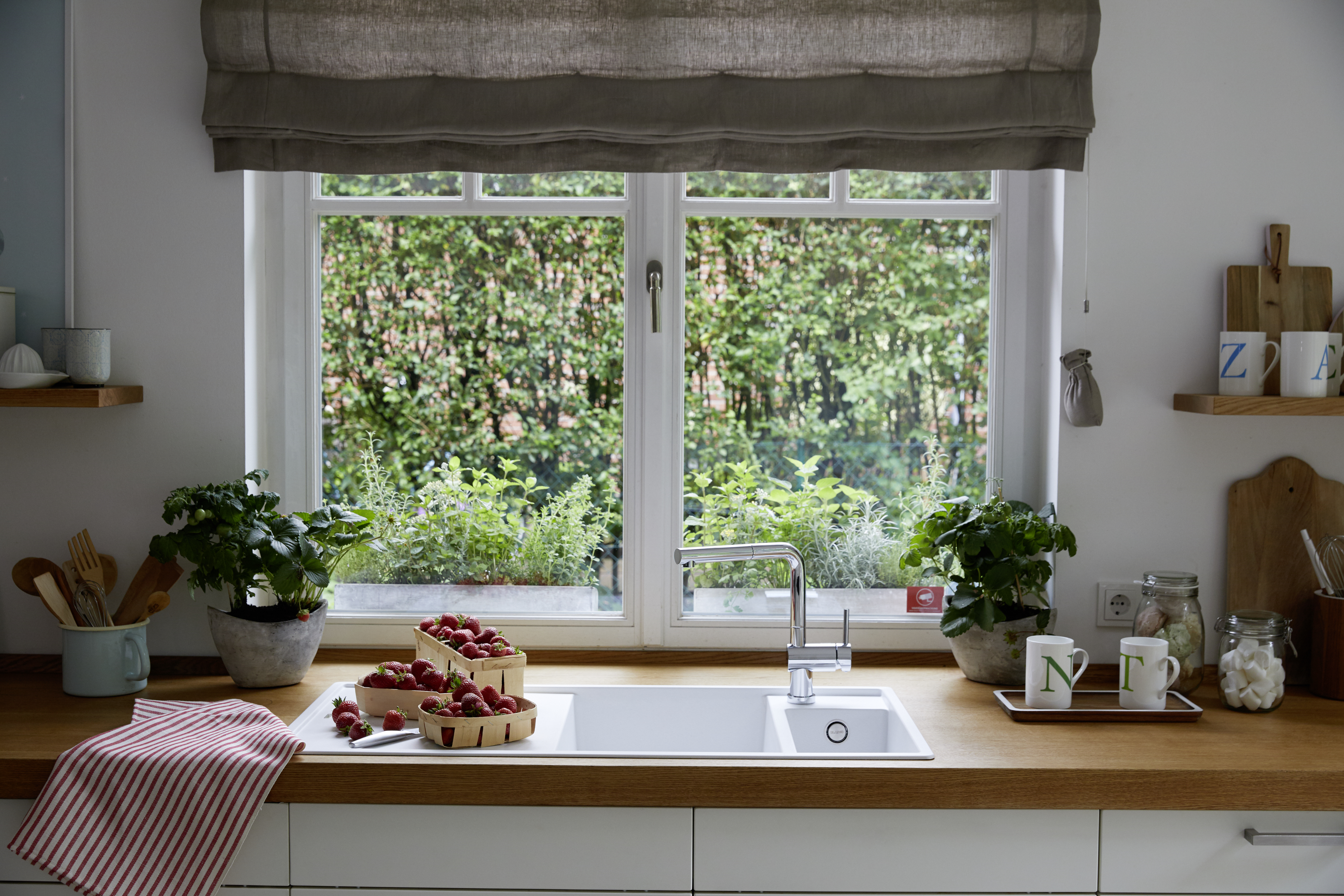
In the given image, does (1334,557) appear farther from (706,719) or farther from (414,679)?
(414,679)

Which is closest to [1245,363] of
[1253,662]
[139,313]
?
[1253,662]

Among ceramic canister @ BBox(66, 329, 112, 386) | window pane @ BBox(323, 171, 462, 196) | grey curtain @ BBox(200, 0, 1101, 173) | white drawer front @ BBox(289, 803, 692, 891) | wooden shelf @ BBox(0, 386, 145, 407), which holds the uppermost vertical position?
grey curtain @ BBox(200, 0, 1101, 173)

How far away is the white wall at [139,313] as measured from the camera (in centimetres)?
191

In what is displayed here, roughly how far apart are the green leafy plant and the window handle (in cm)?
68

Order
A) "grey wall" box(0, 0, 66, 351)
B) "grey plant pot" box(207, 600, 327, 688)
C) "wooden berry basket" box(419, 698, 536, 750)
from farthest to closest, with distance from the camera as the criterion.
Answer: "grey wall" box(0, 0, 66, 351)
"grey plant pot" box(207, 600, 327, 688)
"wooden berry basket" box(419, 698, 536, 750)

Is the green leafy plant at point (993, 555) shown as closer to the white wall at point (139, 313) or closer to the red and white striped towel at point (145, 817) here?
the red and white striped towel at point (145, 817)

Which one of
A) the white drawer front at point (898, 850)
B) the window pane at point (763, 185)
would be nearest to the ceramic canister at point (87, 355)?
the window pane at point (763, 185)

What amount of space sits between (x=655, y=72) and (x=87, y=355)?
1.17 metres

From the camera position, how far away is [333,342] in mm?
2078

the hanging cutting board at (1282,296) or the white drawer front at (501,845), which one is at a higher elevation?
the hanging cutting board at (1282,296)

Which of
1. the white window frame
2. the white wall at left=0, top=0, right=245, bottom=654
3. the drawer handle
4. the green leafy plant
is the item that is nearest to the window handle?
the white window frame

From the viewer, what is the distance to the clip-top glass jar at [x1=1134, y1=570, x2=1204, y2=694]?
5.84ft

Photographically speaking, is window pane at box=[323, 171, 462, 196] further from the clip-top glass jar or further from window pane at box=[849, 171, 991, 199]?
the clip-top glass jar

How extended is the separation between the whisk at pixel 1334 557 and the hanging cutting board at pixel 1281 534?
0.03 m
